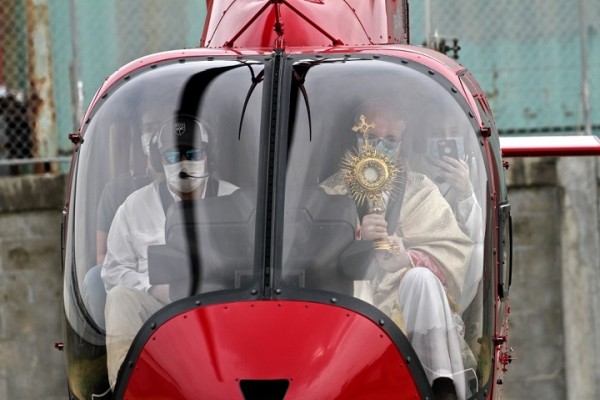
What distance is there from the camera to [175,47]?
30.9ft

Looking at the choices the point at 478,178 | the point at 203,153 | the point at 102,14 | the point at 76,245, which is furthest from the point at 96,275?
the point at 102,14

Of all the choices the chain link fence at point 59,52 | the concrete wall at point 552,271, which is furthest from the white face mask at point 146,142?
the concrete wall at point 552,271

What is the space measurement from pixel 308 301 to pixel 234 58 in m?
1.09

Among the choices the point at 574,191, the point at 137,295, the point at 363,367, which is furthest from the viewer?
the point at 574,191

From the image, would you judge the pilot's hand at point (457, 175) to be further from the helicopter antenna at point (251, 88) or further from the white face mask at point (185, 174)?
the white face mask at point (185, 174)

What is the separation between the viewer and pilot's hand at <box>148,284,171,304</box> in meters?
4.32

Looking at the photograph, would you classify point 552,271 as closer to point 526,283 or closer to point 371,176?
point 526,283

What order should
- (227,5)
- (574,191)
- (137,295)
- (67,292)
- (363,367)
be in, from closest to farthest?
(363,367), (137,295), (67,292), (227,5), (574,191)

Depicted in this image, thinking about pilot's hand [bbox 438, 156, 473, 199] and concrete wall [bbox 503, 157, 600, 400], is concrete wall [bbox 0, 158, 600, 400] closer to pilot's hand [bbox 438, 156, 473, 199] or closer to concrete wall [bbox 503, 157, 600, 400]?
concrete wall [bbox 503, 157, 600, 400]

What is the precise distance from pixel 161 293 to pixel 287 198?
0.51 meters

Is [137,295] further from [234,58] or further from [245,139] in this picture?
[234,58]

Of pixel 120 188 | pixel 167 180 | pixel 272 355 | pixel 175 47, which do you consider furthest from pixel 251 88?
pixel 175 47

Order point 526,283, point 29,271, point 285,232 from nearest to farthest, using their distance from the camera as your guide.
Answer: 1. point 285,232
2. point 29,271
3. point 526,283

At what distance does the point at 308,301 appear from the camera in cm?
414
